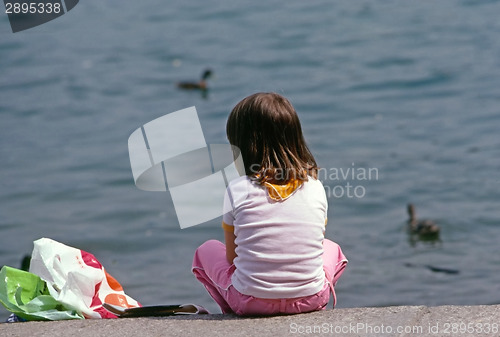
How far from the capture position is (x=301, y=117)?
9695mm

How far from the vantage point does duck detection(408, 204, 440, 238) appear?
22.8ft

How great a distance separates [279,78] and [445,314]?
7.88 metres

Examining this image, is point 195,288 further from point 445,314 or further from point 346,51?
point 346,51

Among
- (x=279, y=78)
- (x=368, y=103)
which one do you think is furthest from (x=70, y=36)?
(x=368, y=103)

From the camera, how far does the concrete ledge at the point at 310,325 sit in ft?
9.89

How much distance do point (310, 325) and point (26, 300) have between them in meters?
1.25

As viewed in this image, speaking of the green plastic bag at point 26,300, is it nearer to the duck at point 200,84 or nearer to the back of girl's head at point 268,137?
the back of girl's head at point 268,137

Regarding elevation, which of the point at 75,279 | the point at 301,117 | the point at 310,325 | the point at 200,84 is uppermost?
the point at 75,279
